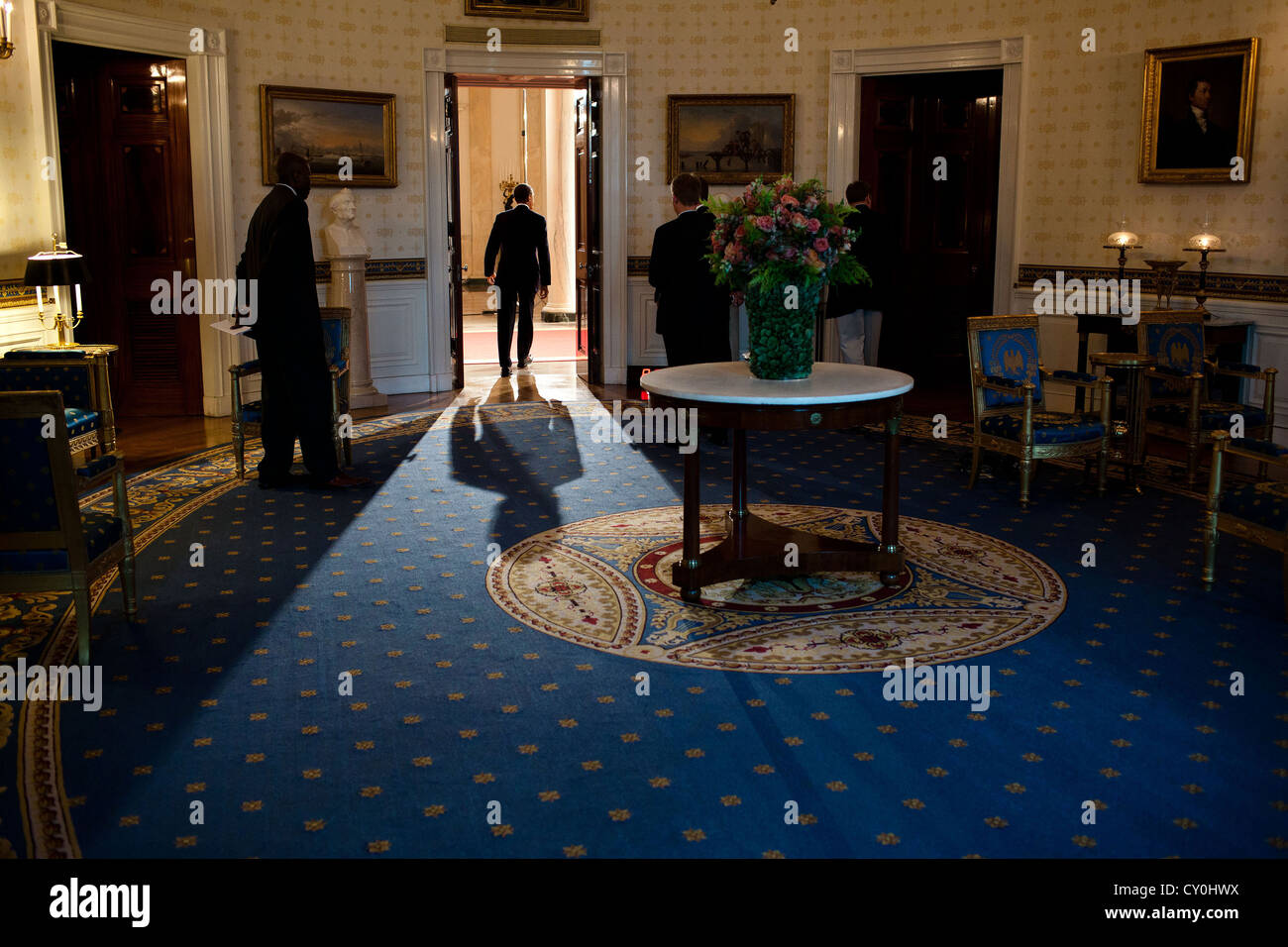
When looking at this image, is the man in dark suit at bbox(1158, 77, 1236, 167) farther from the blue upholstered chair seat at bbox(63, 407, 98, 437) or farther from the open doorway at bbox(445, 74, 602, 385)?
the open doorway at bbox(445, 74, 602, 385)

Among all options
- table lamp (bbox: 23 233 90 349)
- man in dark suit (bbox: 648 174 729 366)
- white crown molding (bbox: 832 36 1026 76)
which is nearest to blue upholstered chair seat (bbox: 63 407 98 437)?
table lamp (bbox: 23 233 90 349)

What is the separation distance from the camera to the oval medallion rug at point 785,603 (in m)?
4.52

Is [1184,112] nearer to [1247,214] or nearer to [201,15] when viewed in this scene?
[1247,214]

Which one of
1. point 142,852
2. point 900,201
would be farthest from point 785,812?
point 900,201

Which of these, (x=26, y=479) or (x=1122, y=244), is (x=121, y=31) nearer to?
(x=26, y=479)

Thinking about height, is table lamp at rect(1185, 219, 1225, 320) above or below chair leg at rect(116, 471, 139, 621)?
above

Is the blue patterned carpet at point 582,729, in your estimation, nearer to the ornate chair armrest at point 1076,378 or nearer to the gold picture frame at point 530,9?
the ornate chair armrest at point 1076,378

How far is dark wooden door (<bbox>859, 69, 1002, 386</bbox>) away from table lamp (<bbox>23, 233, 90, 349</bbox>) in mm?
6945

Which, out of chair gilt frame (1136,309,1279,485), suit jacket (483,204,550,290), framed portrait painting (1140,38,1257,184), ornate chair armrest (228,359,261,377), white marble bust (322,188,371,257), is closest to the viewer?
chair gilt frame (1136,309,1279,485)

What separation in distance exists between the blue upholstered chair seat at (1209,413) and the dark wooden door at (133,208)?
757cm

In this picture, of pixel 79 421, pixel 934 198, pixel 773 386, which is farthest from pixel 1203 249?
pixel 79 421

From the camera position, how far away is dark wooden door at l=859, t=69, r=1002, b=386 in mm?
11148

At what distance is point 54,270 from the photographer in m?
7.55

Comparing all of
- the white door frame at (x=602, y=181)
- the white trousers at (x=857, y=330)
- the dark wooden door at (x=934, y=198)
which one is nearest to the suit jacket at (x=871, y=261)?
the white trousers at (x=857, y=330)
